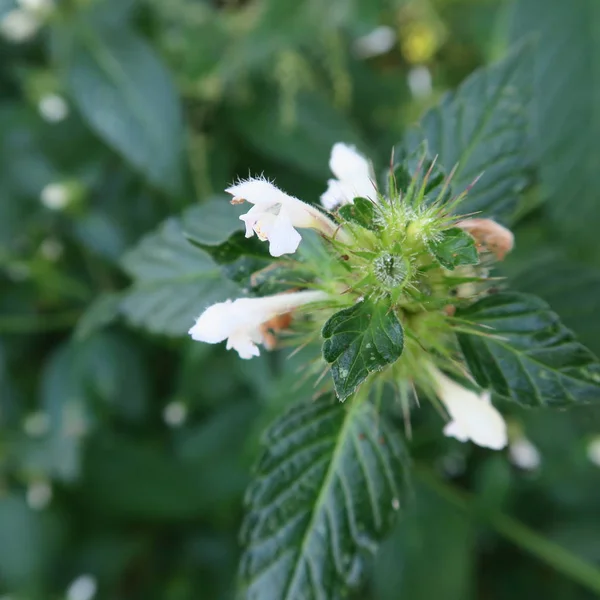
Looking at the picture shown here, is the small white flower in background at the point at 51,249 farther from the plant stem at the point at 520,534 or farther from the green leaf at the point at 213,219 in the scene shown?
the plant stem at the point at 520,534

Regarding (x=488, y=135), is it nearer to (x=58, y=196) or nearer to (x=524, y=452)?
(x=524, y=452)

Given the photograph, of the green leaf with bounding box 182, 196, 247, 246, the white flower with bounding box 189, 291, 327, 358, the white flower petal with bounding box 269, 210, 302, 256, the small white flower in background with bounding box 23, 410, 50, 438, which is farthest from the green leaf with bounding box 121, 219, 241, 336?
the small white flower in background with bounding box 23, 410, 50, 438

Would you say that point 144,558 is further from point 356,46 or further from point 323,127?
point 356,46

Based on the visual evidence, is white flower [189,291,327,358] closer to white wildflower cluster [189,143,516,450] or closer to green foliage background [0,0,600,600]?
white wildflower cluster [189,143,516,450]

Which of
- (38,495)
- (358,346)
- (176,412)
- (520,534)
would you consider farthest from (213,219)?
(38,495)

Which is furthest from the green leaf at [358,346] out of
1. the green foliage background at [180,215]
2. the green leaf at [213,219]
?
the green foliage background at [180,215]

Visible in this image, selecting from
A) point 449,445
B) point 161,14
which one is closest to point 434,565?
point 449,445

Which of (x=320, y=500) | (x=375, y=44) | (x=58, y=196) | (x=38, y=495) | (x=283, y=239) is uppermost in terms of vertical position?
(x=375, y=44)
